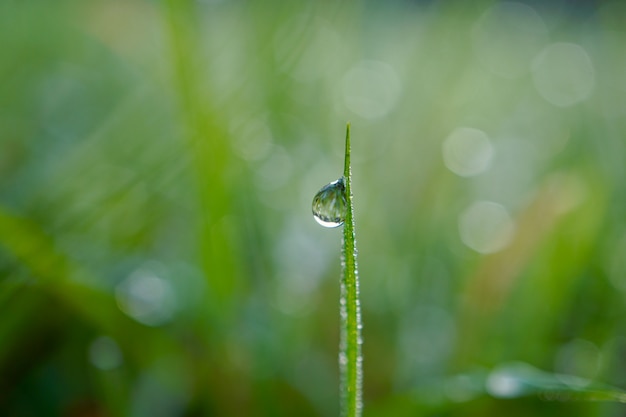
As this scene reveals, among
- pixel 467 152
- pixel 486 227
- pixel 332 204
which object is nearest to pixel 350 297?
pixel 332 204

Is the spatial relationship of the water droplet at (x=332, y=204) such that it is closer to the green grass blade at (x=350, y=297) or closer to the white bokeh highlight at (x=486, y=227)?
the green grass blade at (x=350, y=297)

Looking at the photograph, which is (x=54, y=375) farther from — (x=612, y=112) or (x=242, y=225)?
(x=612, y=112)

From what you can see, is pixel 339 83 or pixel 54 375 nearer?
pixel 54 375

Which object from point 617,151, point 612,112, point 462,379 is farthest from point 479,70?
point 462,379

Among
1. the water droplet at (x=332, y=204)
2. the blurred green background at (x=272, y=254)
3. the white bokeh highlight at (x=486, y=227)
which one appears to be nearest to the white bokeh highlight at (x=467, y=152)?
the blurred green background at (x=272, y=254)

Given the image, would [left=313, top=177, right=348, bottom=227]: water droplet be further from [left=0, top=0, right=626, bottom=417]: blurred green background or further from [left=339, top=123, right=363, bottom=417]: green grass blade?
[left=0, top=0, right=626, bottom=417]: blurred green background

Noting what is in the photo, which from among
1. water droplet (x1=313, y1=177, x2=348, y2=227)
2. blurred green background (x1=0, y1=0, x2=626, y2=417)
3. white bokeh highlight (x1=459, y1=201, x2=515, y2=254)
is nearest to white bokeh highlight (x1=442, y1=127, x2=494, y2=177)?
blurred green background (x1=0, y1=0, x2=626, y2=417)

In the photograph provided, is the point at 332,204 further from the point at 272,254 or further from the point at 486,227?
the point at 486,227
